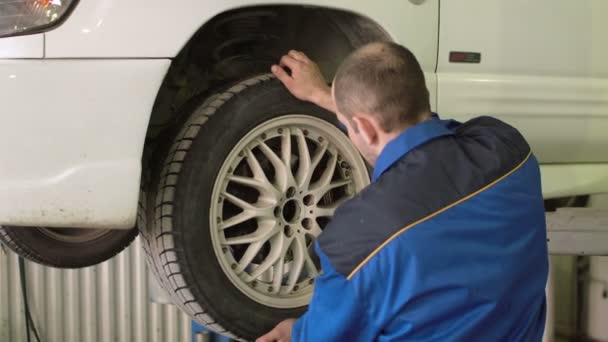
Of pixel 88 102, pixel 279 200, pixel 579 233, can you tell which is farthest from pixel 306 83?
pixel 579 233

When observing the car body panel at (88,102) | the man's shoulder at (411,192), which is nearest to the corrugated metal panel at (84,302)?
the car body panel at (88,102)

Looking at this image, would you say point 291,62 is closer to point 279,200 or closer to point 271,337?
point 279,200

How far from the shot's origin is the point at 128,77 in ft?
4.57

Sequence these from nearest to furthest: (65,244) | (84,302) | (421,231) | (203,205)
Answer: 1. (421,231)
2. (203,205)
3. (65,244)
4. (84,302)

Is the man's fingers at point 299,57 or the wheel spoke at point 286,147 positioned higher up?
the man's fingers at point 299,57

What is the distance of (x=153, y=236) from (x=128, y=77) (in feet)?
1.29

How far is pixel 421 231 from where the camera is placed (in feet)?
3.67

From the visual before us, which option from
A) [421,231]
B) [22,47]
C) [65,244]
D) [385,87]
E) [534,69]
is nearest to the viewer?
[421,231]

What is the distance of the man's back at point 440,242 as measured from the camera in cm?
111

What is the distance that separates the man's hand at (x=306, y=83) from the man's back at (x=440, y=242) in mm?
394

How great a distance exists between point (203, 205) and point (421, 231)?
0.58 meters

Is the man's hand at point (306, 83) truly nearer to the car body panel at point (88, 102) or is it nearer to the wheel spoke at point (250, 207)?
the car body panel at point (88, 102)

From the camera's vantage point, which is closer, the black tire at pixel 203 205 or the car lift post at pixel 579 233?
the black tire at pixel 203 205

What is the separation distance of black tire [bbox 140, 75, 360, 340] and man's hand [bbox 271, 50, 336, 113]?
2 centimetres
